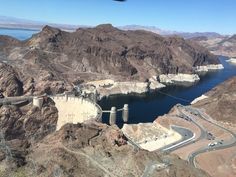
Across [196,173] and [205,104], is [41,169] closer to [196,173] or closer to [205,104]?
[196,173]

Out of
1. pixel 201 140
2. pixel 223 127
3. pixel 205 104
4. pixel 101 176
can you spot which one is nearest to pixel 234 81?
pixel 205 104

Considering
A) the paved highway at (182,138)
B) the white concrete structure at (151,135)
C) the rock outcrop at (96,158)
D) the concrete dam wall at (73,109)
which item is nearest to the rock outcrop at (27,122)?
the concrete dam wall at (73,109)

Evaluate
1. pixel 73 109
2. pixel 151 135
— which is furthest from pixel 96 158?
pixel 73 109

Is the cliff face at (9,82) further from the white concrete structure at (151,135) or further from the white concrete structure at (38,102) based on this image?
the white concrete structure at (151,135)

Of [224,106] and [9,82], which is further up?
[9,82]

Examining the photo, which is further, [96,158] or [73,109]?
[73,109]

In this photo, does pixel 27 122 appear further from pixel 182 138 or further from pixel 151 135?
pixel 182 138

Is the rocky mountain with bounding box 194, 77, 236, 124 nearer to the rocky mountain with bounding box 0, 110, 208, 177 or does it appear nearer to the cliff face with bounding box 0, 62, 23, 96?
the rocky mountain with bounding box 0, 110, 208, 177

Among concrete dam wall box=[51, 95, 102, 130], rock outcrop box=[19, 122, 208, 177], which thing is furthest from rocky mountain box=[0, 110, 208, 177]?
concrete dam wall box=[51, 95, 102, 130]
